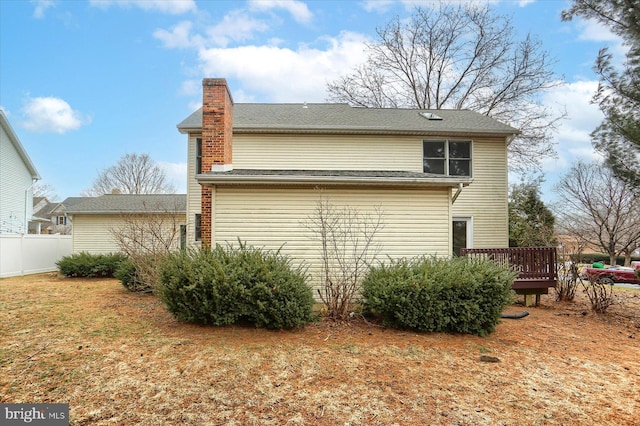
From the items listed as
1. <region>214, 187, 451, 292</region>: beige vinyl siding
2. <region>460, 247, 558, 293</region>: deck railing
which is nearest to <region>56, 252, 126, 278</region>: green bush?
<region>214, 187, 451, 292</region>: beige vinyl siding

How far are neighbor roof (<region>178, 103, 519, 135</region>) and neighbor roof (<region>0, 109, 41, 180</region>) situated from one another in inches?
550

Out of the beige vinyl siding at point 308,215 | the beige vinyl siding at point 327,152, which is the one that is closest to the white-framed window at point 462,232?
the beige vinyl siding at point 327,152

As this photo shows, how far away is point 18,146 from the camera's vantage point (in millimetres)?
20234

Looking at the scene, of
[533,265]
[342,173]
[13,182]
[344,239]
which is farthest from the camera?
[13,182]

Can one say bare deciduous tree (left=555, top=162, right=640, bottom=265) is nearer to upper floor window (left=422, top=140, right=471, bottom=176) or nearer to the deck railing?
upper floor window (left=422, top=140, right=471, bottom=176)

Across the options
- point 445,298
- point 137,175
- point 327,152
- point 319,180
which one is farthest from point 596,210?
point 137,175

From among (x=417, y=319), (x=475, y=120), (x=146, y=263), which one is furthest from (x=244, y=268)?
(x=475, y=120)

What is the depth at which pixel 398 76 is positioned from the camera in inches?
894

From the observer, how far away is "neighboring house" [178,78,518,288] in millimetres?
7250

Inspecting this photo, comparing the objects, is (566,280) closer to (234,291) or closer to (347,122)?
(347,122)

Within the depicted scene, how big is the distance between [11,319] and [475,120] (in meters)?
14.9

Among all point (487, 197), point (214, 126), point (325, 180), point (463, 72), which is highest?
point (463, 72)

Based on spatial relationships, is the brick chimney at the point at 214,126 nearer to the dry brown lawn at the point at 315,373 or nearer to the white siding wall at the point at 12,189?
the dry brown lawn at the point at 315,373

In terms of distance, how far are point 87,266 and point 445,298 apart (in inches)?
557
